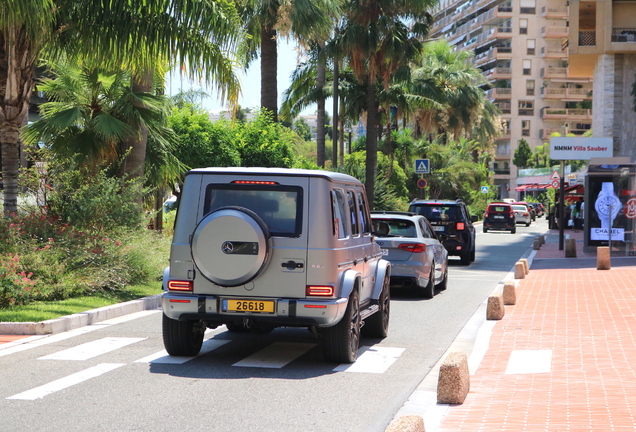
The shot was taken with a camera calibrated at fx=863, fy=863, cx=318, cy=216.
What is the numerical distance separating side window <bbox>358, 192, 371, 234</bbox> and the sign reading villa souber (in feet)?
69.6

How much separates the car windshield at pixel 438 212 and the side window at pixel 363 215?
12.9 m

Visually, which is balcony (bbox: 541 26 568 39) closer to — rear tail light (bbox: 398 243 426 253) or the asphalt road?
rear tail light (bbox: 398 243 426 253)

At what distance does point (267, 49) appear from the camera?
28.3m

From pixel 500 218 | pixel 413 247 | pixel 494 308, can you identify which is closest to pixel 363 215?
pixel 494 308

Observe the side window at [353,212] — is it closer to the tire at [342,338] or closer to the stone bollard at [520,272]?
the tire at [342,338]

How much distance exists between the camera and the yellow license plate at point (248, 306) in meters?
8.83

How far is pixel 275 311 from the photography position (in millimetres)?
8812

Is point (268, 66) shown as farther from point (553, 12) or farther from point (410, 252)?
point (553, 12)

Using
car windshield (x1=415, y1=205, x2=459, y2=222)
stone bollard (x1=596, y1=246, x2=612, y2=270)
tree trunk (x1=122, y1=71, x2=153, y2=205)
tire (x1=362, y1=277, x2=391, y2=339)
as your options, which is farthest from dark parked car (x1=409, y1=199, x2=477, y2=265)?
tire (x1=362, y1=277, x2=391, y2=339)

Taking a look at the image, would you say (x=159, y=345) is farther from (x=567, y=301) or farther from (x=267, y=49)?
(x=267, y=49)

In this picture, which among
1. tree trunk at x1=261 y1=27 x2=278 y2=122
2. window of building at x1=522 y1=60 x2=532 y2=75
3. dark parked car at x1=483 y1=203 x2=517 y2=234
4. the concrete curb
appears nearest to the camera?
the concrete curb

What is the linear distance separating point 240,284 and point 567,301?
8397 millimetres

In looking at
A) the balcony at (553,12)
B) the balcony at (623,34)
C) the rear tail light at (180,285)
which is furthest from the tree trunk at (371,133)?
the balcony at (553,12)

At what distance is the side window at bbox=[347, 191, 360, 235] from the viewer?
32.8ft
